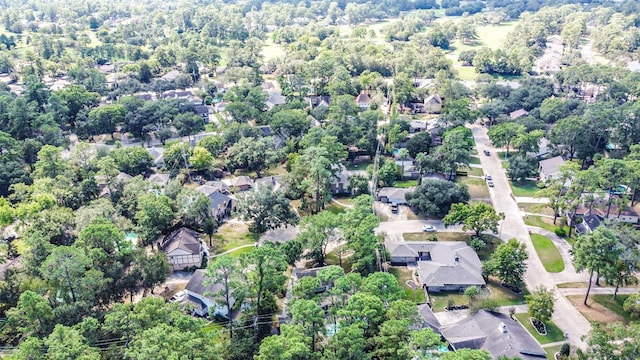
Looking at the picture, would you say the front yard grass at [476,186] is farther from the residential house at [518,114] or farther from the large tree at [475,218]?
the residential house at [518,114]

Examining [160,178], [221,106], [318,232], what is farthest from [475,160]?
[221,106]

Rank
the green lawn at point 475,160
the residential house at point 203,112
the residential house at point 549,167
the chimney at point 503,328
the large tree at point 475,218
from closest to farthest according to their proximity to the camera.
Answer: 1. the chimney at point 503,328
2. the large tree at point 475,218
3. the residential house at point 549,167
4. the green lawn at point 475,160
5. the residential house at point 203,112

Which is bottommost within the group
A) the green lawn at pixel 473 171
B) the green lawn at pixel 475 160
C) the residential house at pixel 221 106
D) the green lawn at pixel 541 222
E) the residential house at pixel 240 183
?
the residential house at pixel 240 183

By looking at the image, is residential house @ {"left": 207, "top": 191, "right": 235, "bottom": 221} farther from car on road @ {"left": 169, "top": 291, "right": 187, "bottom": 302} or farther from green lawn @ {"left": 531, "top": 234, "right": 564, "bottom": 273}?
green lawn @ {"left": 531, "top": 234, "right": 564, "bottom": 273}

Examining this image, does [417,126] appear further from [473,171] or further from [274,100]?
[274,100]

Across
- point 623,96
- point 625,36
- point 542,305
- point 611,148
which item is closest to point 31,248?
point 542,305

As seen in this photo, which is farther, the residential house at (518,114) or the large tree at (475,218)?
the residential house at (518,114)

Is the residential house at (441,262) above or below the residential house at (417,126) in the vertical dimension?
below

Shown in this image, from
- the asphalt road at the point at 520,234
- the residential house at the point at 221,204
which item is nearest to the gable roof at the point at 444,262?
the asphalt road at the point at 520,234

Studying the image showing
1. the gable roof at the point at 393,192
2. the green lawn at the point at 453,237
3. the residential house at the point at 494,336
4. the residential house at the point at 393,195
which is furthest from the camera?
the gable roof at the point at 393,192
